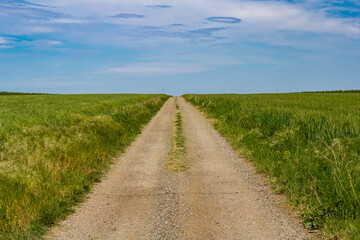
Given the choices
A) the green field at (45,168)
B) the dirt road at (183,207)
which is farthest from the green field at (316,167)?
the green field at (45,168)

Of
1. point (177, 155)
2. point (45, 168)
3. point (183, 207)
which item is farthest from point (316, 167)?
point (45, 168)

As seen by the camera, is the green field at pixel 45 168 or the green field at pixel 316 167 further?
the green field at pixel 45 168

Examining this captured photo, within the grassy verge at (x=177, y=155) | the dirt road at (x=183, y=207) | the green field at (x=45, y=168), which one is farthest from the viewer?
the grassy verge at (x=177, y=155)

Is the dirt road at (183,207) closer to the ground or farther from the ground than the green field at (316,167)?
closer to the ground

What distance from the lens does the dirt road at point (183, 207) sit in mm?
5402

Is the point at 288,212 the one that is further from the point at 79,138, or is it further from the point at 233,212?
the point at 79,138

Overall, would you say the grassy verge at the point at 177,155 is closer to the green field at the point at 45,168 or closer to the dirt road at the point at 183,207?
the dirt road at the point at 183,207

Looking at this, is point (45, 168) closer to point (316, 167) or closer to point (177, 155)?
point (177, 155)

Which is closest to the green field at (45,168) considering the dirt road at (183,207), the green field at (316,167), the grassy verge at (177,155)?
the dirt road at (183,207)

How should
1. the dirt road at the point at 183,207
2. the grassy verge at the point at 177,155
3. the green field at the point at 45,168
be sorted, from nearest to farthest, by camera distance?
the dirt road at the point at 183,207
the green field at the point at 45,168
the grassy verge at the point at 177,155

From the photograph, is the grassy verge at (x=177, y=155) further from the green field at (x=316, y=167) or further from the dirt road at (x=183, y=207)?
the green field at (x=316, y=167)

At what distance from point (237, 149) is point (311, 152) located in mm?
4014

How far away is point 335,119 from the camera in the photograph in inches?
453

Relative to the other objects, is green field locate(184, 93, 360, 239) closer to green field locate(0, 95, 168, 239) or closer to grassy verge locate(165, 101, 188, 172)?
grassy verge locate(165, 101, 188, 172)
